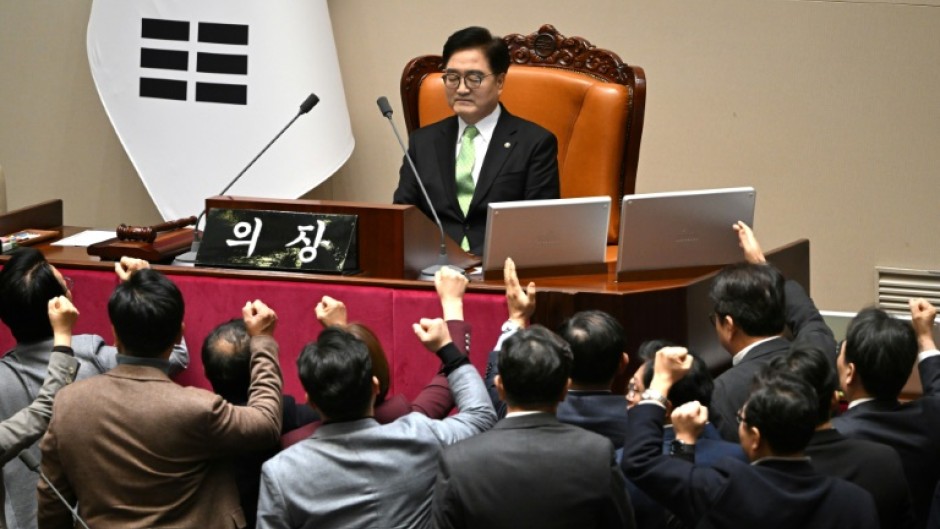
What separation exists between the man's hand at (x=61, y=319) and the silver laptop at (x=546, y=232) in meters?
1.01

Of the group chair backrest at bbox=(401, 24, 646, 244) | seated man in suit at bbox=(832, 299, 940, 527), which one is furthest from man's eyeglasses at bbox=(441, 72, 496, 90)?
seated man in suit at bbox=(832, 299, 940, 527)

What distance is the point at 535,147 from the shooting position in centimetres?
437

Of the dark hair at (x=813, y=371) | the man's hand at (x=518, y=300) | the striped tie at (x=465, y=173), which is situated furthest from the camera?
the striped tie at (x=465, y=173)

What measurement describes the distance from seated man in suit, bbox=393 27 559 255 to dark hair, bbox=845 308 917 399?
1.69 meters

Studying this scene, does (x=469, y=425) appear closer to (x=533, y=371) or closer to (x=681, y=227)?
(x=533, y=371)

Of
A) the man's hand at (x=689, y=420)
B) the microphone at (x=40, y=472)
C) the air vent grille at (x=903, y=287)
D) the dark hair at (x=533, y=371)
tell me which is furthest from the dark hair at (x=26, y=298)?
the air vent grille at (x=903, y=287)

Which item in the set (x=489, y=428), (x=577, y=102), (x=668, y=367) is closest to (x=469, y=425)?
(x=489, y=428)

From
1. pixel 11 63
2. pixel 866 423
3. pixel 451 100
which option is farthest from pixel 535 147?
pixel 11 63

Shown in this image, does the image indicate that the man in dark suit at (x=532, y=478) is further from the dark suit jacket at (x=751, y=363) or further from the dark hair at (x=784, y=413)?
the dark suit jacket at (x=751, y=363)

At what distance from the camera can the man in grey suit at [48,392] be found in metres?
2.76

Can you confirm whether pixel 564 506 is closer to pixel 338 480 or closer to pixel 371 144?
pixel 338 480

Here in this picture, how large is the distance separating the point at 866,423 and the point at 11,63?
14.8ft

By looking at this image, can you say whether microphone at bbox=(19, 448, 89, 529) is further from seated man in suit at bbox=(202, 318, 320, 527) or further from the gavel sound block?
the gavel sound block

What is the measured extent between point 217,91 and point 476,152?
4.52 ft
